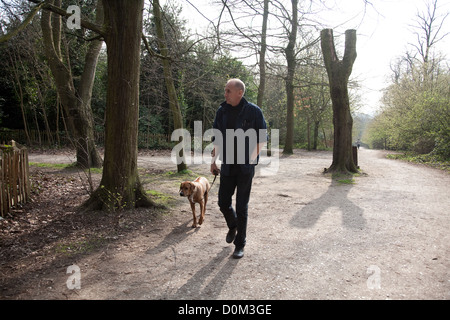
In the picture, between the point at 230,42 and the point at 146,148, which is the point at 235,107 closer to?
the point at 230,42

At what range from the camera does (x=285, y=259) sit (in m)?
3.92

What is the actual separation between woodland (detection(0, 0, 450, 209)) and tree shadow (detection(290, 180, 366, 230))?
3.05 metres

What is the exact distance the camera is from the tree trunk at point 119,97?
5.43 meters

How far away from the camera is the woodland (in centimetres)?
550

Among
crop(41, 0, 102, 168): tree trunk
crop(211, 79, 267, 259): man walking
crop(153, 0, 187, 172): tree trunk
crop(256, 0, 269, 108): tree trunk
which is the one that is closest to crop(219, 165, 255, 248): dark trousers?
crop(211, 79, 267, 259): man walking

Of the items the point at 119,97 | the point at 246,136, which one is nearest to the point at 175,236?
Answer: the point at 246,136

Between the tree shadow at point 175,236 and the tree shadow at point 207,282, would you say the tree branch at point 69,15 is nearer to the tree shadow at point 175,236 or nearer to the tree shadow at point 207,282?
the tree shadow at point 175,236

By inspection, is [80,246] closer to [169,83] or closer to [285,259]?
[285,259]

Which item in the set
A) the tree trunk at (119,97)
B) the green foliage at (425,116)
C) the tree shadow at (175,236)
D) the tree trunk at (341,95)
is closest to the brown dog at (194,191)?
the tree shadow at (175,236)

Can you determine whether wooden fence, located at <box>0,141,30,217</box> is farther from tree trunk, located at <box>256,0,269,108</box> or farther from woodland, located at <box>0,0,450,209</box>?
tree trunk, located at <box>256,0,269,108</box>

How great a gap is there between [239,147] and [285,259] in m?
1.54

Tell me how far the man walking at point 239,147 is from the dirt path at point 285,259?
595 millimetres
